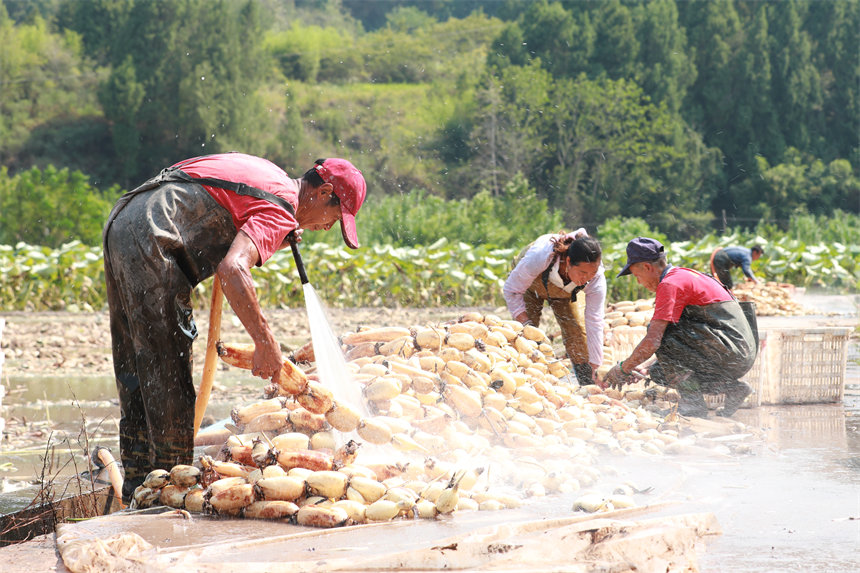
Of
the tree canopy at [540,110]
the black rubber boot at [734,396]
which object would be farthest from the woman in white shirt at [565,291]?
the tree canopy at [540,110]

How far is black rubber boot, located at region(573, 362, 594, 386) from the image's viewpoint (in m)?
5.43

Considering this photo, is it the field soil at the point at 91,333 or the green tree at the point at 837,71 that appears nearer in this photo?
the field soil at the point at 91,333

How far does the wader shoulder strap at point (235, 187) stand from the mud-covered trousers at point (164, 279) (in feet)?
0.10

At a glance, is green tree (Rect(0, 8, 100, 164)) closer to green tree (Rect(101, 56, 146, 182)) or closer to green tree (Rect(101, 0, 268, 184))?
green tree (Rect(101, 0, 268, 184))

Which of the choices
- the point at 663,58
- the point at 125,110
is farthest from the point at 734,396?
the point at 125,110

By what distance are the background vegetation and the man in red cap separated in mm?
30266

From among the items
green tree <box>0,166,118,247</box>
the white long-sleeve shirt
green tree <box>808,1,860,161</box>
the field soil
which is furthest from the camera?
green tree <box>808,1,860,161</box>

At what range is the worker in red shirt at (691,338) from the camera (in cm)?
490

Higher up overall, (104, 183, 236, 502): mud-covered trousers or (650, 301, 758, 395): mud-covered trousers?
(104, 183, 236, 502): mud-covered trousers

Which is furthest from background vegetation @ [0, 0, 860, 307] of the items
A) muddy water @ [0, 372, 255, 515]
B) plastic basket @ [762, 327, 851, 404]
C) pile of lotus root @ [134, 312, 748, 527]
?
pile of lotus root @ [134, 312, 748, 527]

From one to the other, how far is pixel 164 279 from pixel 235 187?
1.29ft

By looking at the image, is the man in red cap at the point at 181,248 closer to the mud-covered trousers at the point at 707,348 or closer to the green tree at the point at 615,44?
A: the mud-covered trousers at the point at 707,348

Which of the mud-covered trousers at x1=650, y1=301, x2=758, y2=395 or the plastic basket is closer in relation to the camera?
the mud-covered trousers at x1=650, y1=301, x2=758, y2=395

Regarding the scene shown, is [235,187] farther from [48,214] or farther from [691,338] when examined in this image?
[48,214]
